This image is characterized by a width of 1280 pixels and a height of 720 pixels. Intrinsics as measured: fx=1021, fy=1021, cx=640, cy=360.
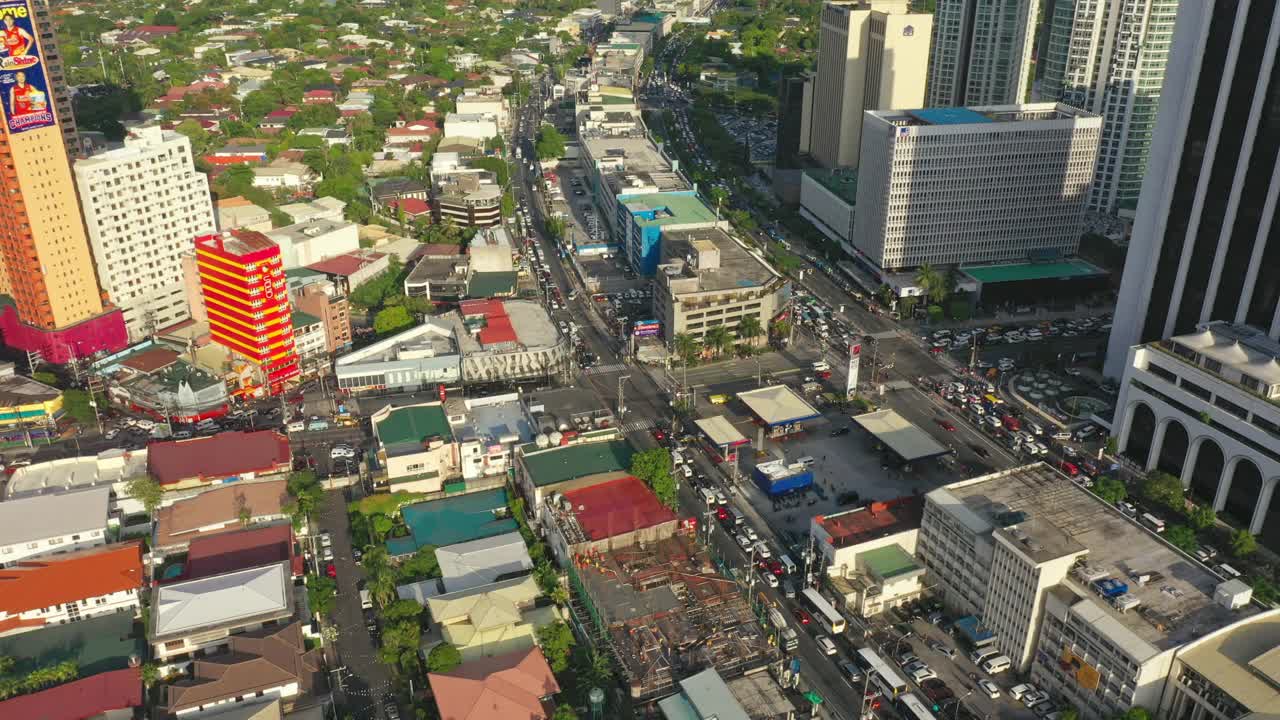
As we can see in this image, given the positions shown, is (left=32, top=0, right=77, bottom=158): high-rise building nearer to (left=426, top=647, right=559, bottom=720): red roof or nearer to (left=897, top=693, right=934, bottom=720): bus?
(left=426, top=647, right=559, bottom=720): red roof

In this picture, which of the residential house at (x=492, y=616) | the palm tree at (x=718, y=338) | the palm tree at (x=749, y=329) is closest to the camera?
the residential house at (x=492, y=616)

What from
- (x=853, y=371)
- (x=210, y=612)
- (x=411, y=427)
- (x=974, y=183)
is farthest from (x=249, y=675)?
(x=974, y=183)

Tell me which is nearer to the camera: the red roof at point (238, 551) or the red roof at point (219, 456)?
the red roof at point (238, 551)

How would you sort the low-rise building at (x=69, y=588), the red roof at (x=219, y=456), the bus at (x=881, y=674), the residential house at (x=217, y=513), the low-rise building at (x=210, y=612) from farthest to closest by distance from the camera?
the red roof at (x=219, y=456), the residential house at (x=217, y=513), the low-rise building at (x=69, y=588), the low-rise building at (x=210, y=612), the bus at (x=881, y=674)

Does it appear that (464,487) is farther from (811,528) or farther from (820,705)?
(820,705)

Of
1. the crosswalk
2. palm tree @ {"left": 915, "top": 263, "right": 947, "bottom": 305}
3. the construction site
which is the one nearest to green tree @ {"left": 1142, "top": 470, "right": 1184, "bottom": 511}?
the construction site

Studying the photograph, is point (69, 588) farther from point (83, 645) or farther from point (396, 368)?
point (396, 368)

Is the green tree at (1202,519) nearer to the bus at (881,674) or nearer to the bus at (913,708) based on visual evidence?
the bus at (881,674)

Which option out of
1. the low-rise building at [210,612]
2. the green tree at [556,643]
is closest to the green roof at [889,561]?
the green tree at [556,643]
